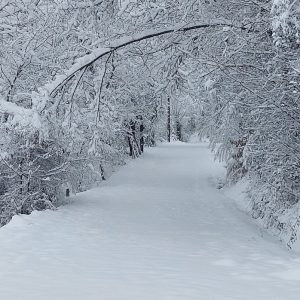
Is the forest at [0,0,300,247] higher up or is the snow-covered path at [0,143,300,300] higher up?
the forest at [0,0,300,247]

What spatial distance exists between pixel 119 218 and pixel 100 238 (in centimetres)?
281

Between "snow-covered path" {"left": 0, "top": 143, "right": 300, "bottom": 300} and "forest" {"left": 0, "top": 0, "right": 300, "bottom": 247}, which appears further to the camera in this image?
"forest" {"left": 0, "top": 0, "right": 300, "bottom": 247}

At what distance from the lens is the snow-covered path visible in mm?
5281

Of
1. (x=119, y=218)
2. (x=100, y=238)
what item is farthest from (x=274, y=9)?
(x=119, y=218)

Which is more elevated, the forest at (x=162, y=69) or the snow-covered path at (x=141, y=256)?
the forest at (x=162, y=69)

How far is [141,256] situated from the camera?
7.33 m

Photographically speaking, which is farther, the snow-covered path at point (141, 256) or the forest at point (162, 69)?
the forest at point (162, 69)

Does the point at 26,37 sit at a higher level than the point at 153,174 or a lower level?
higher

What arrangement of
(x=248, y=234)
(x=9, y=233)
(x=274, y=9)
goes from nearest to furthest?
(x=274, y=9) < (x=9, y=233) < (x=248, y=234)

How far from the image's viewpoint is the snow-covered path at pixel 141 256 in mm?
5281

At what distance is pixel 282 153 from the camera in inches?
387

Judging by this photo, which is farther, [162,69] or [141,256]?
[162,69]

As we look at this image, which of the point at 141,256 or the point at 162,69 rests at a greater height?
the point at 162,69

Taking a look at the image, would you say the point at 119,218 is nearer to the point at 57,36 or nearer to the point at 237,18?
the point at 57,36
